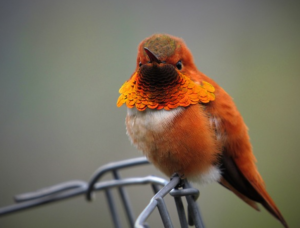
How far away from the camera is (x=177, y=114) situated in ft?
5.35

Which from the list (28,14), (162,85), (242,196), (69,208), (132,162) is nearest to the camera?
(162,85)

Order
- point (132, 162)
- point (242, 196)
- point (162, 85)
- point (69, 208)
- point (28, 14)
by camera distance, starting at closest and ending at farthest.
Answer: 1. point (162, 85)
2. point (132, 162)
3. point (242, 196)
4. point (69, 208)
5. point (28, 14)

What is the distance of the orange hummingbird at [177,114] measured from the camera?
160 centimetres

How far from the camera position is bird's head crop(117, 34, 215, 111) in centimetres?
157

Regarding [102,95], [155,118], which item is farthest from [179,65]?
[102,95]

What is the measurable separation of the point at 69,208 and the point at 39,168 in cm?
43

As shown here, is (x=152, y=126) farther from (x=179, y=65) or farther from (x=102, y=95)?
(x=102, y=95)

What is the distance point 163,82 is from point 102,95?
79.4 inches

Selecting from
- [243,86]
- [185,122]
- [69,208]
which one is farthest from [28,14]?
[185,122]

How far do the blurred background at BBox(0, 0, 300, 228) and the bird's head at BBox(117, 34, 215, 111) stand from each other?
1721 mm

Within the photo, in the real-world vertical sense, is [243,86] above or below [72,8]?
below

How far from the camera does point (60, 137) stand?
144 inches

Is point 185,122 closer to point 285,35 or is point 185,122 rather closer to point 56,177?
point 56,177

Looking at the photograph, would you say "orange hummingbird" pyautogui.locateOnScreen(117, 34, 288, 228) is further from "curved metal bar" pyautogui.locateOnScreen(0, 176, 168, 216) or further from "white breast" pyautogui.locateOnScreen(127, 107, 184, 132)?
"curved metal bar" pyautogui.locateOnScreen(0, 176, 168, 216)
